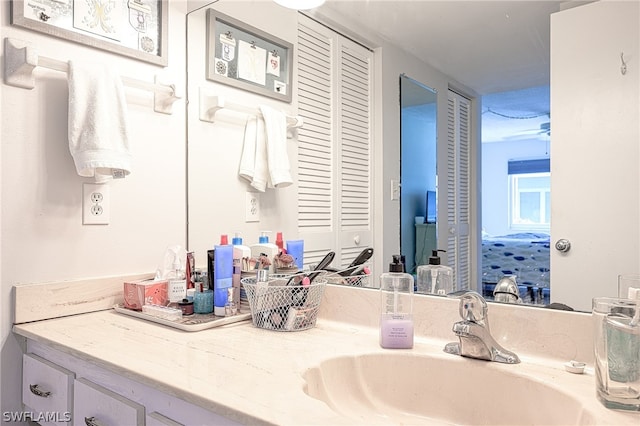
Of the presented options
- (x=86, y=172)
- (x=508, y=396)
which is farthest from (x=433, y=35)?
(x=86, y=172)

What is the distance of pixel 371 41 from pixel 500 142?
0.54m

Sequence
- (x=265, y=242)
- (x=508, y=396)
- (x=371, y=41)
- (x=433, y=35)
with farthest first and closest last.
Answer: (x=265, y=242) → (x=371, y=41) → (x=433, y=35) → (x=508, y=396)

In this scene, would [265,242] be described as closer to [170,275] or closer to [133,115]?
[170,275]

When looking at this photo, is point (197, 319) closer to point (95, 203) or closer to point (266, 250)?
point (266, 250)

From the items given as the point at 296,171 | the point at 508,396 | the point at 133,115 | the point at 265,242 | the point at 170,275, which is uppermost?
the point at 133,115

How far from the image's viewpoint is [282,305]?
47.0 inches

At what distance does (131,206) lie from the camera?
143 centimetres

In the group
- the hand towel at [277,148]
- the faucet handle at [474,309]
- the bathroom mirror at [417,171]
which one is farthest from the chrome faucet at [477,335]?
the hand towel at [277,148]

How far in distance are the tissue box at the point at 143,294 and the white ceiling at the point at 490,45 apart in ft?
3.25

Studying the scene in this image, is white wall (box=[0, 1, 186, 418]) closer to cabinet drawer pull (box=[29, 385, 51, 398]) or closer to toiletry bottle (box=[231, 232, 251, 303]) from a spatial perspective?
cabinet drawer pull (box=[29, 385, 51, 398])

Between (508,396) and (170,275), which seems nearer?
(508,396)

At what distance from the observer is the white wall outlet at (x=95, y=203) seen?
132cm

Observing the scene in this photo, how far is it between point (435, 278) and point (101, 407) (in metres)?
0.81

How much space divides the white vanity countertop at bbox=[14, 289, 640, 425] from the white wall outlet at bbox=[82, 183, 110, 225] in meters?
0.27
